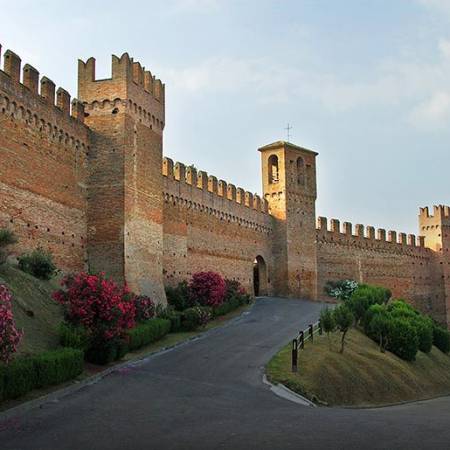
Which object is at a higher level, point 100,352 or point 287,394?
point 100,352

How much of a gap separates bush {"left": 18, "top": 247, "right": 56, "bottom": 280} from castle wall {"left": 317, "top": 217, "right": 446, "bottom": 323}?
1032 inches

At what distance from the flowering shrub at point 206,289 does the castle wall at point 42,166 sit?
21.8 ft

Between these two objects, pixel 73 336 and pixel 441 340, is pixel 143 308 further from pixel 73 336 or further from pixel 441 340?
pixel 441 340

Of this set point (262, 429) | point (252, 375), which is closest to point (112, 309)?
point (252, 375)

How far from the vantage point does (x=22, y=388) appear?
13164 millimetres

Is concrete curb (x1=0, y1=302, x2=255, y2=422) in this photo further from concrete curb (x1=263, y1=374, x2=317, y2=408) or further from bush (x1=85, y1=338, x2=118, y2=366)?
concrete curb (x1=263, y1=374, x2=317, y2=408)

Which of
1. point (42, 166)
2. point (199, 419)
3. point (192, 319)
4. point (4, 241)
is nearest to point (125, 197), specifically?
point (42, 166)

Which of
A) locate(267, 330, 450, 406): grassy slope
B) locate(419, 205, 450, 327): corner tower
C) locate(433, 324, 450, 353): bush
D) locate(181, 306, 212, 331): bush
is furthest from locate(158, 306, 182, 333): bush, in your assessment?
locate(419, 205, 450, 327): corner tower

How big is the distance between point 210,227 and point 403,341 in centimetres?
1179

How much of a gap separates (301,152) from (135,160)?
20.1m

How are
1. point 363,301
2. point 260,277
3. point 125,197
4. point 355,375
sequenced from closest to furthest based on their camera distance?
point 355,375, point 125,197, point 363,301, point 260,277

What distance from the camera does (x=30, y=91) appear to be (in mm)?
22172

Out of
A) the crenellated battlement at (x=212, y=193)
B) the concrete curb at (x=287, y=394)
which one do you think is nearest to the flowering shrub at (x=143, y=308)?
the concrete curb at (x=287, y=394)

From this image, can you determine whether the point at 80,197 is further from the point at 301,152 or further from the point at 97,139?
the point at 301,152
